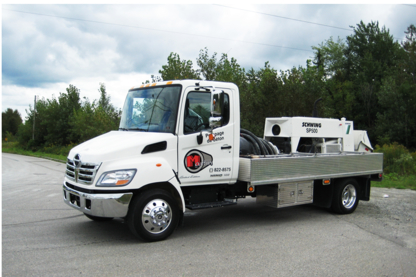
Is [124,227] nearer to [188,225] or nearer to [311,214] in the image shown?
[188,225]

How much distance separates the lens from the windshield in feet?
21.4

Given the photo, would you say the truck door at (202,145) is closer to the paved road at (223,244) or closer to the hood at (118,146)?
the hood at (118,146)

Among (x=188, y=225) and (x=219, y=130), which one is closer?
(x=219, y=130)

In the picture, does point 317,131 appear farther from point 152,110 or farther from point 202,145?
point 152,110

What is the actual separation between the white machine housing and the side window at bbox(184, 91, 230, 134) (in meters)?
2.57

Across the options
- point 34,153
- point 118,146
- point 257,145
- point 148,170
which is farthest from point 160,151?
point 34,153

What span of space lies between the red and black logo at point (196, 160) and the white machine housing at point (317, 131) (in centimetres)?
289

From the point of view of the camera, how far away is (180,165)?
21.1ft

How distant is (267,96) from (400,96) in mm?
18971

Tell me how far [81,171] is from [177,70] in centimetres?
1914

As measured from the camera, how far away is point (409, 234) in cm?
711

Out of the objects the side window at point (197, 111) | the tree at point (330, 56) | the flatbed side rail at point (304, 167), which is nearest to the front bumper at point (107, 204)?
the side window at point (197, 111)

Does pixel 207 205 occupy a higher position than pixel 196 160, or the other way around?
pixel 196 160

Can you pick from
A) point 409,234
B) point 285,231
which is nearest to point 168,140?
point 285,231
